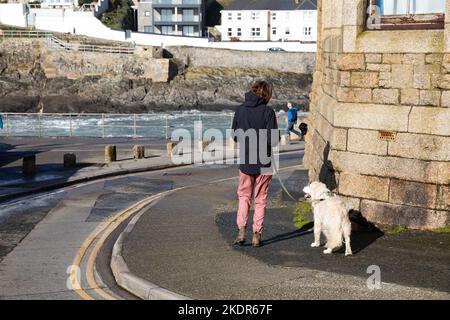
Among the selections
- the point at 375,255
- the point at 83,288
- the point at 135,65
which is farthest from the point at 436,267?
the point at 135,65

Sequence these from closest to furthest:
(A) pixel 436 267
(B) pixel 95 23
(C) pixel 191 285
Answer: (C) pixel 191 285
(A) pixel 436 267
(B) pixel 95 23

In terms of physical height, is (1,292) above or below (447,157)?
below

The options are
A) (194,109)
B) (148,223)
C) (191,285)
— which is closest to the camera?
(191,285)

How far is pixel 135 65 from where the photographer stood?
7775 centimetres

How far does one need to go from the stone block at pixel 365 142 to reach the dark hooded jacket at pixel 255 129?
1.86 metres

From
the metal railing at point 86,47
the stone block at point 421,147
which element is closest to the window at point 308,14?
the metal railing at point 86,47

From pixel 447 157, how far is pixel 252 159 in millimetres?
2967

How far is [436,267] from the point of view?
928cm

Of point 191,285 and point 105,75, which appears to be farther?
point 105,75

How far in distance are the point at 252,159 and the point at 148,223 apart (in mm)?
3115

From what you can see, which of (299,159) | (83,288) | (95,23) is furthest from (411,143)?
(95,23)

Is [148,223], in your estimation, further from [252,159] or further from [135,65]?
[135,65]

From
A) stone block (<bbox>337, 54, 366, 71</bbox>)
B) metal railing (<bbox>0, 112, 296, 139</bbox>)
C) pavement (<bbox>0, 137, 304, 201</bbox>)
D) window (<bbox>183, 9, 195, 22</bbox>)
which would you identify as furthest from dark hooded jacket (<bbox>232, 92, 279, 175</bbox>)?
window (<bbox>183, 9, 195, 22</bbox>)

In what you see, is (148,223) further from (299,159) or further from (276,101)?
(276,101)
